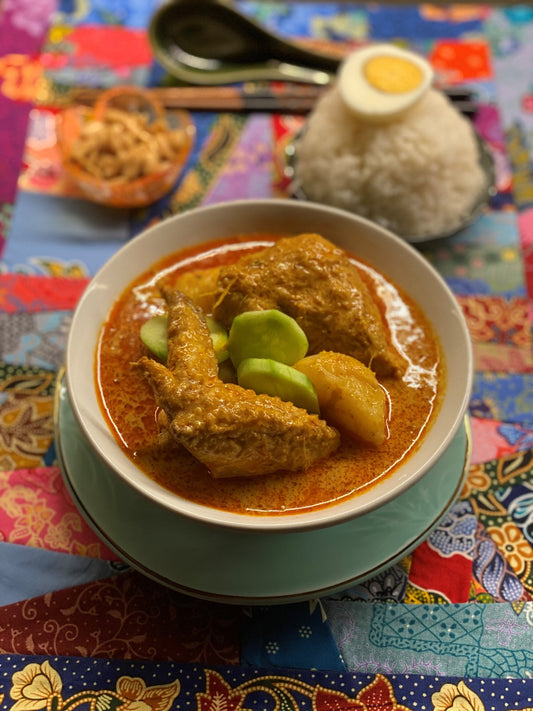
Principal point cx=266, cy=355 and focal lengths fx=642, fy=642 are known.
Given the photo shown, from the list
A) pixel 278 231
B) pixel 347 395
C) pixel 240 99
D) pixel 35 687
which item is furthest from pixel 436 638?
pixel 240 99

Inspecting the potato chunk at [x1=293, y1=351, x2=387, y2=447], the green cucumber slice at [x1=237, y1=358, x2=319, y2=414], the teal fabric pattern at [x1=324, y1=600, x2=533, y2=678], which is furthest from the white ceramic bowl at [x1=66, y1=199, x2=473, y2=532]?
the teal fabric pattern at [x1=324, y1=600, x2=533, y2=678]

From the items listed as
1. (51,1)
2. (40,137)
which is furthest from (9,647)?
(51,1)

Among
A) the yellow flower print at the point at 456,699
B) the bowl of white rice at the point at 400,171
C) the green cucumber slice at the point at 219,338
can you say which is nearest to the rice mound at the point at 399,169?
the bowl of white rice at the point at 400,171

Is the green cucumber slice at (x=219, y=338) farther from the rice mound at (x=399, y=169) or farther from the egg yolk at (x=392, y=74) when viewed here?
the egg yolk at (x=392, y=74)

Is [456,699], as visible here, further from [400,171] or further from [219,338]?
[400,171]

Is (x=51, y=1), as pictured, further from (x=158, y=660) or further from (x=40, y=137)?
(x=158, y=660)

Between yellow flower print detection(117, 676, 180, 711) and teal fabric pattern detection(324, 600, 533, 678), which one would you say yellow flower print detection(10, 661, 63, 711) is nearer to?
yellow flower print detection(117, 676, 180, 711)
